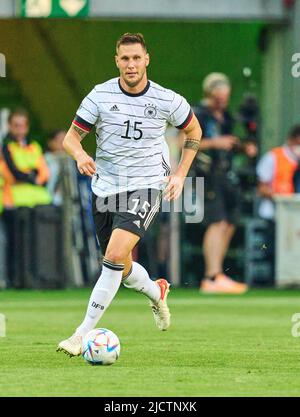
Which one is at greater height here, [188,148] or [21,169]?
[188,148]

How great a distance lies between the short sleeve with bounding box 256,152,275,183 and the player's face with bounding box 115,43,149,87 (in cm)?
899

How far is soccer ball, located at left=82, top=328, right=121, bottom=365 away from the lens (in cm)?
884

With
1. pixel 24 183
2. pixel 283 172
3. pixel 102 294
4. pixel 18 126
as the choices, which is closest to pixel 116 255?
pixel 102 294

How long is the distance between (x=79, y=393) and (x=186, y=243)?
11.2 m

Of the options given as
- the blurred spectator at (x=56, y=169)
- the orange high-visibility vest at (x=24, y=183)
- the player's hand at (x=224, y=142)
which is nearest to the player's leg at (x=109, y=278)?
the player's hand at (x=224, y=142)

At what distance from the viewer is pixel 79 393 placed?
289 inches

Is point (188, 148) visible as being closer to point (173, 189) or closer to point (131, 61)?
point (173, 189)

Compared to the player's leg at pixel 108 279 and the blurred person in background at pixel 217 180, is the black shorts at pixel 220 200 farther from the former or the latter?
the player's leg at pixel 108 279

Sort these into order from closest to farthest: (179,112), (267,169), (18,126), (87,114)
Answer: (87,114) → (179,112) → (18,126) → (267,169)

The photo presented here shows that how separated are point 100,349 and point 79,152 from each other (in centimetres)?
152

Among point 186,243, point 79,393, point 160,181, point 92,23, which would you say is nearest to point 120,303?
point 186,243

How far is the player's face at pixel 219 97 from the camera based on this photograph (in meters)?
16.5

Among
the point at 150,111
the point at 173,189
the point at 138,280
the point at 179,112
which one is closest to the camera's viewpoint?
the point at 173,189

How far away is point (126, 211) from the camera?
970cm
